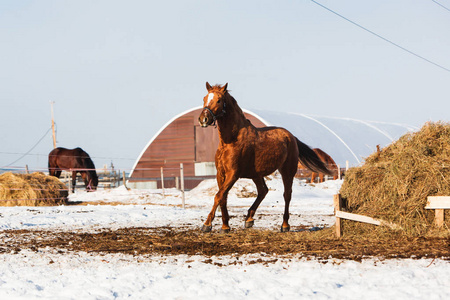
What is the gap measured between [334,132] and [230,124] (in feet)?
108

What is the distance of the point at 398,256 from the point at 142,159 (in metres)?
30.8

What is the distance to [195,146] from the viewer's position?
108 feet

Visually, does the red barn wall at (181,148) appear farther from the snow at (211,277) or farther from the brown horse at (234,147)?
the snow at (211,277)

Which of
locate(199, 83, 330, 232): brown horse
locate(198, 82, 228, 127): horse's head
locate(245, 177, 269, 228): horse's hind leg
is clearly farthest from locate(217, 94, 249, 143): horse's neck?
locate(245, 177, 269, 228): horse's hind leg

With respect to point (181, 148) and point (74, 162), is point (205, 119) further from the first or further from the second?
point (181, 148)

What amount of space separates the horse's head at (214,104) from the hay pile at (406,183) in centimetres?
231

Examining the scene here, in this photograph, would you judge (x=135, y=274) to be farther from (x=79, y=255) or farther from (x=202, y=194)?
(x=202, y=194)

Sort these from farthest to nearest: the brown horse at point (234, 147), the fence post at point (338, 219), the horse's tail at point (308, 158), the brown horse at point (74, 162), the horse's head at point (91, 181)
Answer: the horse's head at point (91, 181) → the brown horse at point (74, 162) → the horse's tail at point (308, 158) → the brown horse at point (234, 147) → the fence post at point (338, 219)

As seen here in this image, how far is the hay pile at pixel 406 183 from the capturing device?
23.0 feet

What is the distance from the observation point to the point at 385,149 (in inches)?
324

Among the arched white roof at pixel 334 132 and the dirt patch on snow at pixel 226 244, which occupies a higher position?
the arched white roof at pixel 334 132

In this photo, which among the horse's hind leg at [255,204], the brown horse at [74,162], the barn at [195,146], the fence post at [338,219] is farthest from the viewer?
the barn at [195,146]

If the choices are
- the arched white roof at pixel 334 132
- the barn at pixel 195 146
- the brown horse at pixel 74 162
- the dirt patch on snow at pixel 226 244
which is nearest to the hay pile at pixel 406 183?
the dirt patch on snow at pixel 226 244

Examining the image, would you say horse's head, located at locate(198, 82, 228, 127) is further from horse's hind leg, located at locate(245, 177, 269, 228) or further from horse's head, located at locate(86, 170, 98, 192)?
horse's head, located at locate(86, 170, 98, 192)
